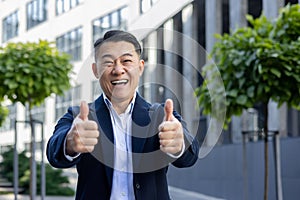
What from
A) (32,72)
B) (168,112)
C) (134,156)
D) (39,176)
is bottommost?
(39,176)

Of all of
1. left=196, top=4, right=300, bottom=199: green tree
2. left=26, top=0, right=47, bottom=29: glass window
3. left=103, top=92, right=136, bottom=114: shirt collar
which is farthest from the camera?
left=26, top=0, right=47, bottom=29: glass window

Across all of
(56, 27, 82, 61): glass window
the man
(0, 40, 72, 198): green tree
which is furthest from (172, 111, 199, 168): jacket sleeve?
(56, 27, 82, 61): glass window

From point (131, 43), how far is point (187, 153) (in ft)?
1.15

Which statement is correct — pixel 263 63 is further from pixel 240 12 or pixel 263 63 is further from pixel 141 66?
pixel 240 12

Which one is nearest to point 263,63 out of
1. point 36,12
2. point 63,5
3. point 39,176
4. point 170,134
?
point 63,5

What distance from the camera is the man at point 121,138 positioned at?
1.80 metres

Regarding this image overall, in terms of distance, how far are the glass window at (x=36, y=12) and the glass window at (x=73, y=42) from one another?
2167 mm

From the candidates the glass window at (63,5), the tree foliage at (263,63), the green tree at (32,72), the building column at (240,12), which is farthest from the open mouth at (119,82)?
the building column at (240,12)

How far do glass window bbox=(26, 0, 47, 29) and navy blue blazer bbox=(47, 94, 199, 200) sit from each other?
111ft

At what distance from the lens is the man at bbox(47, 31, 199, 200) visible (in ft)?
5.89

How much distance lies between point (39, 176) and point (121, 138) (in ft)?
52.5

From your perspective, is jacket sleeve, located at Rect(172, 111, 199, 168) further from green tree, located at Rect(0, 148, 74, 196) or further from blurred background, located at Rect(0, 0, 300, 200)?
green tree, located at Rect(0, 148, 74, 196)

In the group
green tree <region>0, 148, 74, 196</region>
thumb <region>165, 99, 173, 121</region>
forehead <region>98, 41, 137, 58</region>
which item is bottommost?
green tree <region>0, 148, 74, 196</region>

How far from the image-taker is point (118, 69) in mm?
1791
